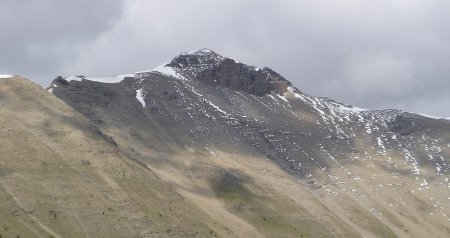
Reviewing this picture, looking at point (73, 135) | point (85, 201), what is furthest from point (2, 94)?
point (85, 201)

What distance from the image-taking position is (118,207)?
121m

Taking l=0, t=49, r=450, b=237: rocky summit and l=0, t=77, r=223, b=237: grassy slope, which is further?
l=0, t=49, r=450, b=237: rocky summit

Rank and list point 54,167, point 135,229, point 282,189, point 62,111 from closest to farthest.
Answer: point 135,229
point 54,167
point 62,111
point 282,189

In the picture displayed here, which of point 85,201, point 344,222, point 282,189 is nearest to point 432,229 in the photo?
point 344,222

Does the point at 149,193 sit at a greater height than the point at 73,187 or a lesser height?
greater

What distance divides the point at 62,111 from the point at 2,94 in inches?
695

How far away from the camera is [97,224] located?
111 meters

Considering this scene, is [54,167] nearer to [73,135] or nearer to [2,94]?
[73,135]

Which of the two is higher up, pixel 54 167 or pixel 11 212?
pixel 54 167

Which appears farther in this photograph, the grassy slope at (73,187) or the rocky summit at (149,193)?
the rocky summit at (149,193)

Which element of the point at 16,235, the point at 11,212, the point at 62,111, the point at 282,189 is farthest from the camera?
the point at 282,189

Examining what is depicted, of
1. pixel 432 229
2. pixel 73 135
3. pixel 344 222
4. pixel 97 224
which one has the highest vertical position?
pixel 432 229

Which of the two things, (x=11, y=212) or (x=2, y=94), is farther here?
(x=2, y=94)

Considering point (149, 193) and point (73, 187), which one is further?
point (149, 193)
